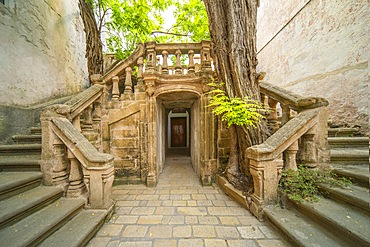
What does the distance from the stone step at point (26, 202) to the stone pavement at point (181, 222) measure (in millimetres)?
839

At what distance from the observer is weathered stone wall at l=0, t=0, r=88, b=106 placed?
2.96 meters

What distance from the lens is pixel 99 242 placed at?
1.78 metres

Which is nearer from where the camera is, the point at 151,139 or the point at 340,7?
the point at 340,7

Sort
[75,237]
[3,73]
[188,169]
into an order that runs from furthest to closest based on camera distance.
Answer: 1. [188,169]
2. [3,73]
3. [75,237]

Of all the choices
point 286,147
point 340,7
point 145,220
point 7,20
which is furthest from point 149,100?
point 340,7

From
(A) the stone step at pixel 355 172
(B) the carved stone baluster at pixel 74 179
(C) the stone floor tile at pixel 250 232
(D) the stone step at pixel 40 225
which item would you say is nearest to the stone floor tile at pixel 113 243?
(D) the stone step at pixel 40 225

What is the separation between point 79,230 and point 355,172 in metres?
3.79

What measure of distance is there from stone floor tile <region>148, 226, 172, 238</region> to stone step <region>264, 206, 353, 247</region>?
1.45 meters

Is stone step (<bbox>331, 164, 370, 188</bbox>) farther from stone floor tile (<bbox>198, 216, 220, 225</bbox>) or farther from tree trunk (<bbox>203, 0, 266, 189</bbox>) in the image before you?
stone floor tile (<bbox>198, 216, 220, 225</bbox>)

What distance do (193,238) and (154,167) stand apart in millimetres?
2013

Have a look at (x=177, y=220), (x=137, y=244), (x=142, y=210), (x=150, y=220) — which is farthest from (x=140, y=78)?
(x=137, y=244)

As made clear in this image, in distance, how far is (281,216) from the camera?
1.95 meters

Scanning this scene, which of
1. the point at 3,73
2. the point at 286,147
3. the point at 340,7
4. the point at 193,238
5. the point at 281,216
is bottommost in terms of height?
the point at 193,238

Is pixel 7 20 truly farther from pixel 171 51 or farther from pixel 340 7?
pixel 340 7
